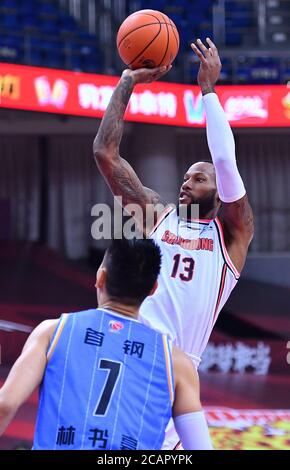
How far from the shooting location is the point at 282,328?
467 inches

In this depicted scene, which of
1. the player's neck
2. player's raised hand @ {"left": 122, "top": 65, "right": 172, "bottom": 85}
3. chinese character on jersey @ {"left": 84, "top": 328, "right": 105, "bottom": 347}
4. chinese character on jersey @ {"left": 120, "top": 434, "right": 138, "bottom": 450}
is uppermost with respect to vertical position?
player's raised hand @ {"left": 122, "top": 65, "right": 172, "bottom": 85}

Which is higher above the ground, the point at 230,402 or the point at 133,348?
the point at 133,348

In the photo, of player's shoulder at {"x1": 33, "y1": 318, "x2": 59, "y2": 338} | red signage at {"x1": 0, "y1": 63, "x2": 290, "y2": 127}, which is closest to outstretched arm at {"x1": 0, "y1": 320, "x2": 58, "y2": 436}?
player's shoulder at {"x1": 33, "y1": 318, "x2": 59, "y2": 338}

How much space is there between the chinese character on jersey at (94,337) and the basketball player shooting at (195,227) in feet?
3.36

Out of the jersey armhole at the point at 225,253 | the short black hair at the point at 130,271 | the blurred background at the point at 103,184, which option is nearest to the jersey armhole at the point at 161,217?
the jersey armhole at the point at 225,253

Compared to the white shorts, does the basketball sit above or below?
above

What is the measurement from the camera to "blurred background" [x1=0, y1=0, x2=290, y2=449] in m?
11.2

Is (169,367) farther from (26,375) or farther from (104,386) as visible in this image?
(26,375)

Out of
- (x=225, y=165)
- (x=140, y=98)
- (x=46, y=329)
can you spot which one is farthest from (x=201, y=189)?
(x=140, y=98)

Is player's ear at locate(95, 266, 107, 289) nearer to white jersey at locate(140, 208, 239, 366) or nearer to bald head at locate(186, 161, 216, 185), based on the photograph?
white jersey at locate(140, 208, 239, 366)

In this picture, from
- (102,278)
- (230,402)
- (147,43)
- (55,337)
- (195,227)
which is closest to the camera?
(55,337)

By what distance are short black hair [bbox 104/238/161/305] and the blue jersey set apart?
0.07m

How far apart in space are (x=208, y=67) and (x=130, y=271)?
139 centimetres

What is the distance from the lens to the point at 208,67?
12.0 ft
